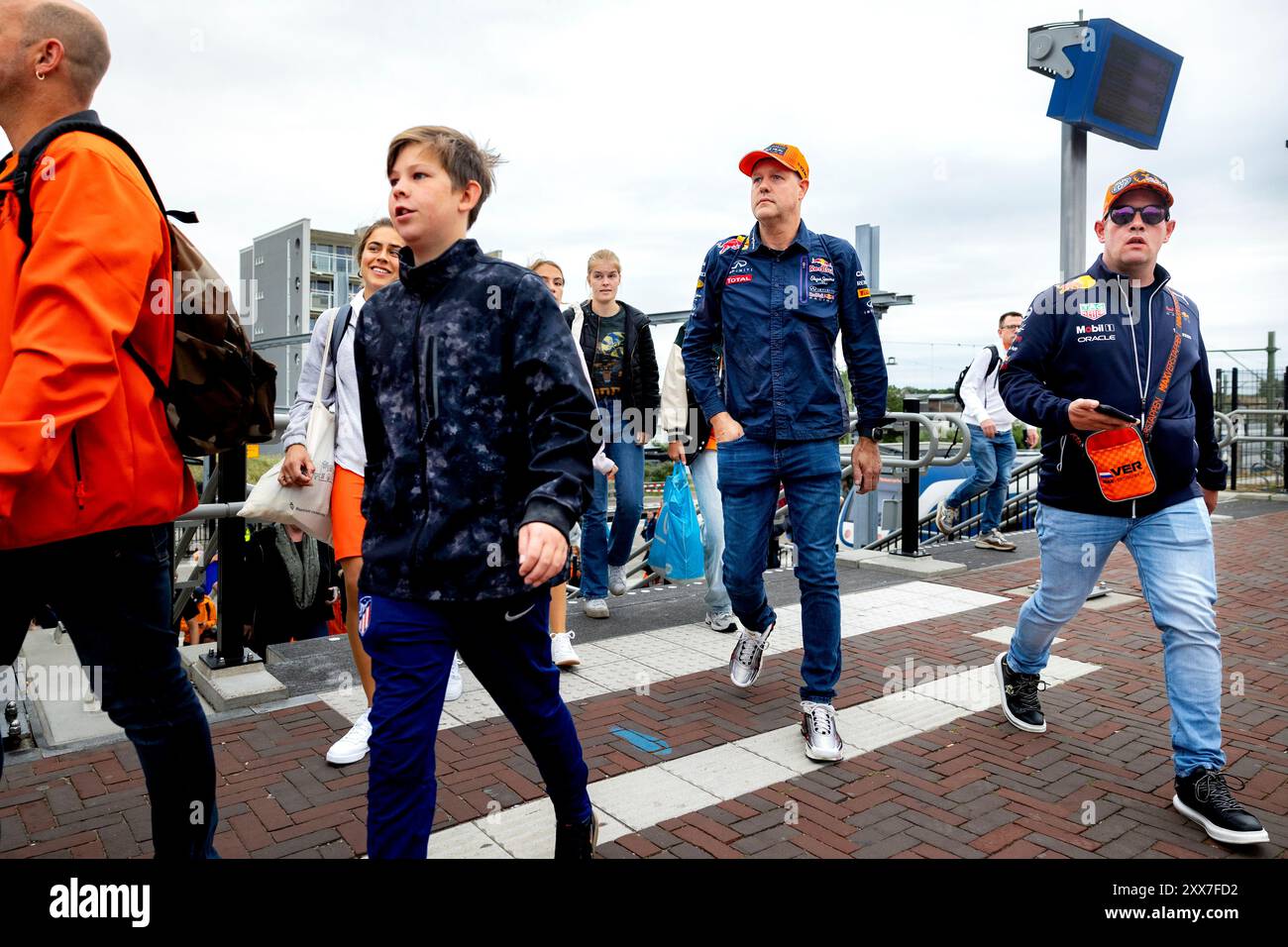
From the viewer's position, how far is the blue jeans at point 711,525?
18.5 feet

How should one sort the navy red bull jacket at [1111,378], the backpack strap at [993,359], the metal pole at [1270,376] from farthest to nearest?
the metal pole at [1270,376], the backpack strap at [993,359], the navy red bull jacket at [1111,378]

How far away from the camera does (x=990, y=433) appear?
852 cm

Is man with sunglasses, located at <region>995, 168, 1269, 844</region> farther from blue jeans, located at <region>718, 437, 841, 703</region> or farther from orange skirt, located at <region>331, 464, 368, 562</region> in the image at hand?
orange skirt, located at <region>331, 464, 368, 562</region>

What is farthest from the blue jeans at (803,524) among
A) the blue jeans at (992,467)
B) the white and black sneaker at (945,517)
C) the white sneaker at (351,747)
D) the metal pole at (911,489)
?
the white and black sneaker at (945,517)

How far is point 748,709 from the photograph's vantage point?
416 cm

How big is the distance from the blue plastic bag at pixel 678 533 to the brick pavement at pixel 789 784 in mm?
1968

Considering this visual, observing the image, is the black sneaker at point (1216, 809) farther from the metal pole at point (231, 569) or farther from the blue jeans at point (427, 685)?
the metal pole at point (231, 569)

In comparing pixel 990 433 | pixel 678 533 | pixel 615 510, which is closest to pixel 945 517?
pixel 990 433

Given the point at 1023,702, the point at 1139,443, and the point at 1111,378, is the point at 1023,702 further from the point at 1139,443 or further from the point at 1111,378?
the point at 1111,378

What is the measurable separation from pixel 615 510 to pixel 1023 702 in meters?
2.70

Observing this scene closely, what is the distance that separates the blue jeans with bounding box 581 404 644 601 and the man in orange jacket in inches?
138

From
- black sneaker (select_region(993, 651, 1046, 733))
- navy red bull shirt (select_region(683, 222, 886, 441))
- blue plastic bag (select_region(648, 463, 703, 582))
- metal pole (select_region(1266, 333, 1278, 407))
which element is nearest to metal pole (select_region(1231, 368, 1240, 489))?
metal pole (select_region(1266, 333, 1278, 407))
